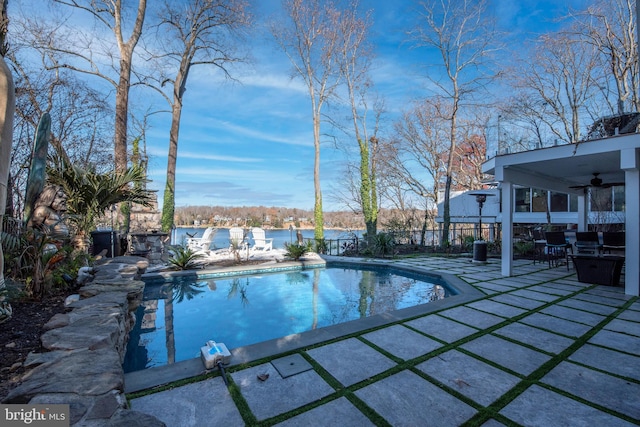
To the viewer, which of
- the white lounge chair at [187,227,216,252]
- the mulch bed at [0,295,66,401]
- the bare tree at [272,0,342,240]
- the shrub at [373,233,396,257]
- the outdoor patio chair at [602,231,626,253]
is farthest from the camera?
the bare tree at [272,0,342,240]

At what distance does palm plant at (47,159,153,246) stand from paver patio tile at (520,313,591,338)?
243 inches

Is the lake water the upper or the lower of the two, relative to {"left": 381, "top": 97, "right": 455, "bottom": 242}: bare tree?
lower

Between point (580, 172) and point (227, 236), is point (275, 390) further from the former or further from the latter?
point (227, 236)

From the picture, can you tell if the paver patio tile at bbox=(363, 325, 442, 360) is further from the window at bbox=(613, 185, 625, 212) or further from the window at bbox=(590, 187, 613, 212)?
the window at bbox=(613, 185, 625, 212)

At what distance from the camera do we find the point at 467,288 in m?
4.93

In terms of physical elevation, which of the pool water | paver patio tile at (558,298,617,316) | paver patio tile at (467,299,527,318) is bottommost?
the pool water


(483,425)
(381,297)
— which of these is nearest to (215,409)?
(483,425)

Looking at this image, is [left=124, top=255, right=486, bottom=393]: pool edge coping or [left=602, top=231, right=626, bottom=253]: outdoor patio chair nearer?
[left=124, top=255, right=486, bottom=393]: pool edge coping

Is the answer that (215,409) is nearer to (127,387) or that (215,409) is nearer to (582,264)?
(127,387)

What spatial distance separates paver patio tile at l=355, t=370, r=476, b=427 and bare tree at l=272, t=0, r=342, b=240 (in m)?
9.76

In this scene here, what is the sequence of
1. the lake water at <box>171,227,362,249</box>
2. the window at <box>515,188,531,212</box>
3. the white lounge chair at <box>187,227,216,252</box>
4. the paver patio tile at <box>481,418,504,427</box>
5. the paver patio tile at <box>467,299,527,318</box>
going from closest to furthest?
the paver patio tile at <box>481,418,504,427</box>, the paver patio tile at <box>467,299,527,318</box>, the white lounge chair at <box>187,227,216,252</box>, the lake water at <box>171,227,362,249</box>, the window at <box>515,188,531,212</box>

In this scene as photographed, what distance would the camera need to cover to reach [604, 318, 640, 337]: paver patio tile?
120 inches

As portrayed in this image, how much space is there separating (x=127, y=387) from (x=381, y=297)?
13.2 ft

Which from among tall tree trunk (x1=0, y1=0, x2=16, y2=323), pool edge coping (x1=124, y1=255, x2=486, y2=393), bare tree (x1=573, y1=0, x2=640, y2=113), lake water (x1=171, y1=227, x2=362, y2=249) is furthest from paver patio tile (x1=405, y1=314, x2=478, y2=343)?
bare tree (x1=573, y1=0, x2=640, y2=113)
